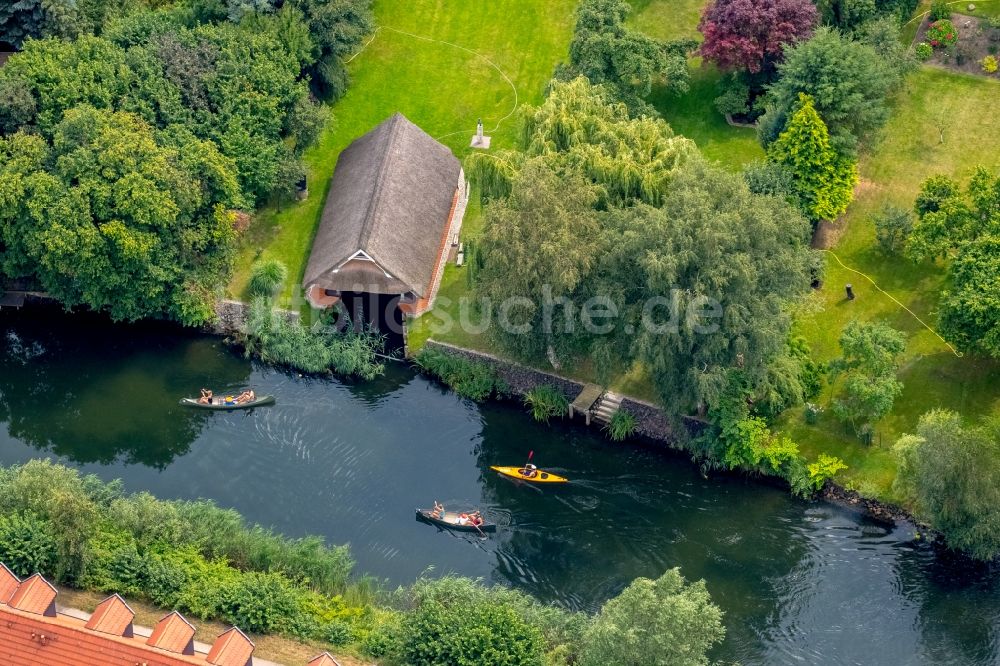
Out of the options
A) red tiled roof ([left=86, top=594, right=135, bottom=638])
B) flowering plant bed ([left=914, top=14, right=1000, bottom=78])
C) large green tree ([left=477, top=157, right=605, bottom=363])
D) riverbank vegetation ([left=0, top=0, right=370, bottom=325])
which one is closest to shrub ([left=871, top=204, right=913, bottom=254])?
flowering plant bed ([left=914, top=14, right=1000, bottom=78])

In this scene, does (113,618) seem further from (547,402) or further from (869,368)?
(869,368)

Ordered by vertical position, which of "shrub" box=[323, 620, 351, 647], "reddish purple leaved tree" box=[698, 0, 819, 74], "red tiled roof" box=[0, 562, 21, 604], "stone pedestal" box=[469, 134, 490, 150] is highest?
"reddish purple leaved tree" box=[698, 0, 819, 74]

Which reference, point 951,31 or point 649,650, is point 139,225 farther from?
point 951,31

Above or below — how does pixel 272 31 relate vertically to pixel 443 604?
above

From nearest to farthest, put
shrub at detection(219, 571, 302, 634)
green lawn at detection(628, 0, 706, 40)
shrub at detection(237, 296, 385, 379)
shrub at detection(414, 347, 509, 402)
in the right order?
shrub at detection(219, 571, 302, 634)
shrub at detection(414, 347, 509, 402)
shrub at detection(237, 296, 385, 379)
green lawn at detection(628, 0, 706, 40)

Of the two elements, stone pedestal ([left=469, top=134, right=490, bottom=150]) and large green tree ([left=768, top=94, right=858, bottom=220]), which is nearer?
large green tree ([left=768, top=94, right=858, bottom=220])

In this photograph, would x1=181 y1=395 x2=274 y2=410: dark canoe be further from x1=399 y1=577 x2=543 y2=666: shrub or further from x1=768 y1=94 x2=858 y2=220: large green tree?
x1=768 y1=94 x2=858 y2=220: large green tree

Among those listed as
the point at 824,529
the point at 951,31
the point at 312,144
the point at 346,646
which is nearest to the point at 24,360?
the point at 312,144
